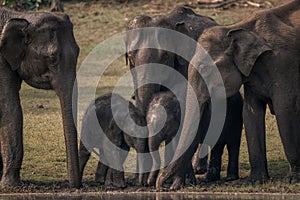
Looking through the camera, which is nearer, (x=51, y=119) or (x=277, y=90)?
(x=277, y=90)

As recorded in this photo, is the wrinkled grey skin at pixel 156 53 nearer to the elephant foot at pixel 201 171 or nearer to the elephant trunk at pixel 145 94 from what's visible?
the elephant trunk at pixel 145 94

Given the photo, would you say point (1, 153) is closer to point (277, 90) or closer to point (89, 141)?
point (89, 141)

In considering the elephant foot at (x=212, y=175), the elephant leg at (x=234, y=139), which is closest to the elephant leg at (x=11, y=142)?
the elephant foot at (x=212, y=175)

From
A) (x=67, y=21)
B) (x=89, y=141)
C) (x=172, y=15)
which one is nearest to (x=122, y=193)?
(x=89, y=141)

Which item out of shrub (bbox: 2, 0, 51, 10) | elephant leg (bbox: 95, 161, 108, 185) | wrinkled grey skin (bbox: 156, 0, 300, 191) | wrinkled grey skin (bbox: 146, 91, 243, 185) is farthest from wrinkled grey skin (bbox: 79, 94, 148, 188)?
shrub (bbox: 2, 0, 51, 10)

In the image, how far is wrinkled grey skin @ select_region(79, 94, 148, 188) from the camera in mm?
15367

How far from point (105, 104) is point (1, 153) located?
1445 mm

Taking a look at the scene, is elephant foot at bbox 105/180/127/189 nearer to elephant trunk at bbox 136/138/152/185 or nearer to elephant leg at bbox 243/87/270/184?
elephant trunk at bbox 136/138/152/185

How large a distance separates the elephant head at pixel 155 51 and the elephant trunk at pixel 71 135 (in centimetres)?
166

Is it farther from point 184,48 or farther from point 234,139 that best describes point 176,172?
point 184,48

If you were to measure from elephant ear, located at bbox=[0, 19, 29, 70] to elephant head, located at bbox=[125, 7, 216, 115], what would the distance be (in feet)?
6.56

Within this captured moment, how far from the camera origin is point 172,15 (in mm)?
17766

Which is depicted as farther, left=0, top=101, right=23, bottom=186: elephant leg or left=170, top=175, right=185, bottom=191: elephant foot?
left=0, top=101, right=23, bottom=186: elephant leg

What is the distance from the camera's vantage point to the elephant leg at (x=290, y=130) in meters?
15.2
